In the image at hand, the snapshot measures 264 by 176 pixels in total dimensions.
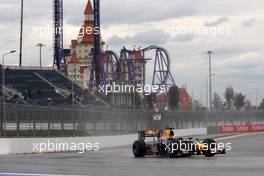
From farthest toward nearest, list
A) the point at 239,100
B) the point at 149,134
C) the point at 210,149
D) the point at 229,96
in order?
the point at 229,96
the point at 239,100
the point at 149,134
the point at 210,149

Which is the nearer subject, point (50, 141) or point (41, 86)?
point (50, 141)

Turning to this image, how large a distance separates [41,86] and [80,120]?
1808 inches

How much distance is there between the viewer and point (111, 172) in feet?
59.0

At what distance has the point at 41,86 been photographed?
84062 millimetres

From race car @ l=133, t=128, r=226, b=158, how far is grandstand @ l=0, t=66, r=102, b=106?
46.3 meters

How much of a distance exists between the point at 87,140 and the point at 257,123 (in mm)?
43154

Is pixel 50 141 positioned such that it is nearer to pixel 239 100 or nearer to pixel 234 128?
pixel 234 128

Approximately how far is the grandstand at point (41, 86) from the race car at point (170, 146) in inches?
1823

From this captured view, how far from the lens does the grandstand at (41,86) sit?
78562 mm

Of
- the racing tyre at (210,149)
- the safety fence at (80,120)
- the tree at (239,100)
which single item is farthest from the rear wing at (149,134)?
the tree at (239,100)

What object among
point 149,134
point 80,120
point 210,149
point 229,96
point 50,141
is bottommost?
point 50,141

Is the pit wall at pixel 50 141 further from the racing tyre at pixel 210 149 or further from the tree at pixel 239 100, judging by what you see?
the tree at pixel 239 100

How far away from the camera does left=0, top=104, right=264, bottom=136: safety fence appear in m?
33.3

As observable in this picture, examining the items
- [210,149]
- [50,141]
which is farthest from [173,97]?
[210,149]
